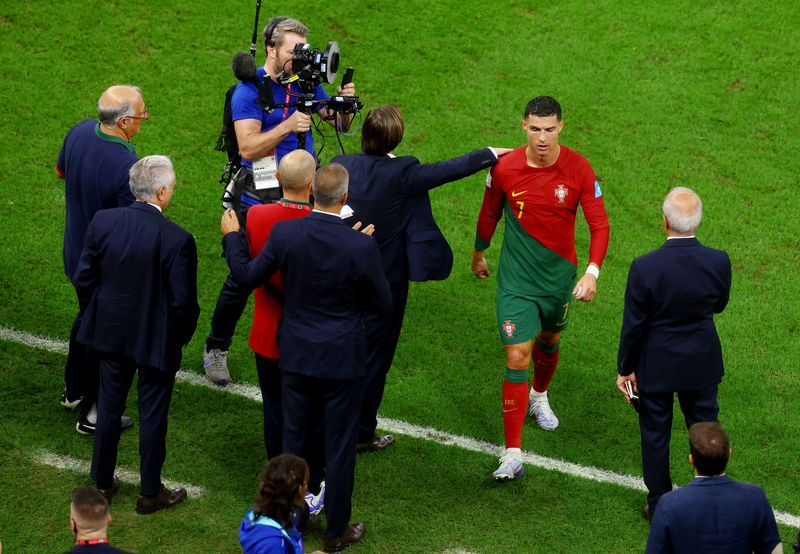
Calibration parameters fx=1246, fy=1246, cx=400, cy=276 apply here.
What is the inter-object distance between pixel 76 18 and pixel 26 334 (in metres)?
4.86

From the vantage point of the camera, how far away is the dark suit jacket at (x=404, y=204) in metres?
7.05

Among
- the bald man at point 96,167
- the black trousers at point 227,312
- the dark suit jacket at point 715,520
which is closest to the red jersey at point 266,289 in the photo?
the bald man at point 96,167

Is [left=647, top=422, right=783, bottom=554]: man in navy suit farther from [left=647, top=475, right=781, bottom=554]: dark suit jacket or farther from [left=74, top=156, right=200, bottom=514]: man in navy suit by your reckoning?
[left=74, top=156, right=200, bottom=514]: man in navy suit

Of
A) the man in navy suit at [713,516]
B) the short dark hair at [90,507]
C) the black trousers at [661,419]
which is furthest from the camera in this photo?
the black trousers at [661,419]

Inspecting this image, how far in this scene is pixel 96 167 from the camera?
716 cm

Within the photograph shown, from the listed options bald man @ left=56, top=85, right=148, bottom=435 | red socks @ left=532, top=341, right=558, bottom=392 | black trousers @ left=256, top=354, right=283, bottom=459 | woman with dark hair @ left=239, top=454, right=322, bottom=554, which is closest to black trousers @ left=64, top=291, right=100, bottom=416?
bald man @ left=56, top=85, right=148, bottom=435

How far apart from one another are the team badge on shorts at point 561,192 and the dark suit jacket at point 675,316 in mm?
937

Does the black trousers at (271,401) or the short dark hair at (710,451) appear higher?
the short dark hair at (710,451)

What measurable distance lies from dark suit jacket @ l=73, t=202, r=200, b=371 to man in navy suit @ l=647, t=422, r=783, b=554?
2761mm

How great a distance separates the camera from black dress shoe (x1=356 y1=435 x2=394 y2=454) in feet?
25.1

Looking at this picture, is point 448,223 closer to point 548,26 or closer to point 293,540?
point 548,26

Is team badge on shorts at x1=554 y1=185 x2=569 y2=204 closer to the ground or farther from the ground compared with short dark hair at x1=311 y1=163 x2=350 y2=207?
closer to the ground

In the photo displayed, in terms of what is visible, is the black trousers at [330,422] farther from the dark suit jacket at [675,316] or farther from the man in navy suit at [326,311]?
the dark suit jacket at [675,316]

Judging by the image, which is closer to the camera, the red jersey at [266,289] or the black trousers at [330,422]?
the black trousers at [330,422]
